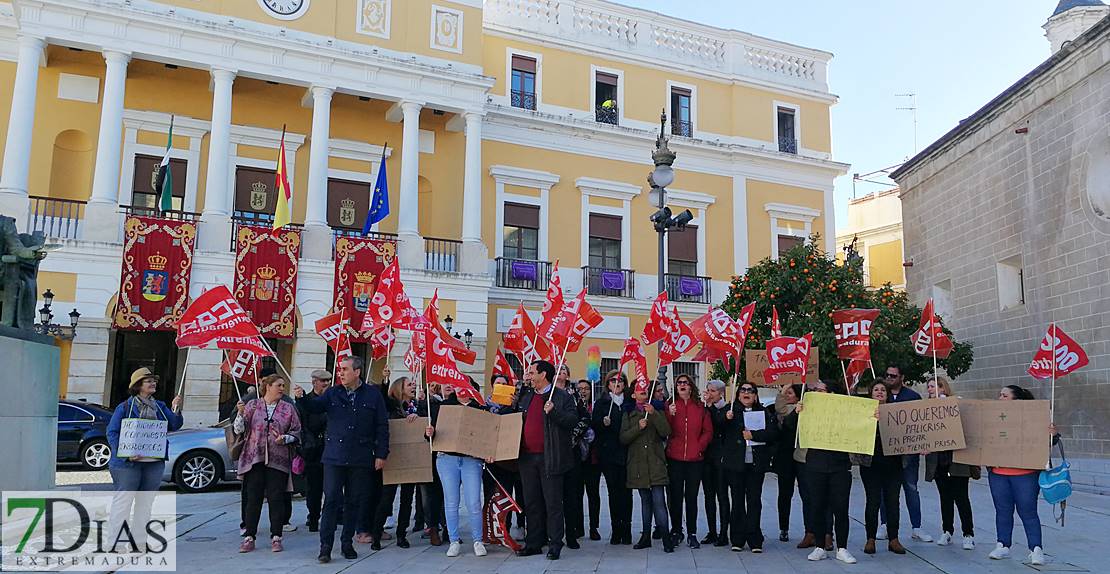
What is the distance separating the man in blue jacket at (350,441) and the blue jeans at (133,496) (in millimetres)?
1559

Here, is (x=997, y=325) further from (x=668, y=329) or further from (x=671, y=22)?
(x=671, y=22)

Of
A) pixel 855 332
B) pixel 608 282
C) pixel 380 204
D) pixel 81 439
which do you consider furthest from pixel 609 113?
pixel 81 439

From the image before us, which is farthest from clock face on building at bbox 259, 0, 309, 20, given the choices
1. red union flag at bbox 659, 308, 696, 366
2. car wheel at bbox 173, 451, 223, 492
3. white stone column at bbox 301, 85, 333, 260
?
red union flag at bbox 659, 308, 696, 366

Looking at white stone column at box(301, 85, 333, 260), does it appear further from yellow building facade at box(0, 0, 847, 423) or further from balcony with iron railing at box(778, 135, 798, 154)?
balcony with iron railing at box(778, 135, 798, 154)

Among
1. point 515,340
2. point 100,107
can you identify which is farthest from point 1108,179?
point 100,107

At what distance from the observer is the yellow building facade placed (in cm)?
1903

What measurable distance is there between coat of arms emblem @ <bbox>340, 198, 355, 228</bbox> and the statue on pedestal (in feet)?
46.2

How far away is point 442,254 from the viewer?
22.4 m

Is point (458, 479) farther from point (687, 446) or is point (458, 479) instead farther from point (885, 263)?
point (885, 263)

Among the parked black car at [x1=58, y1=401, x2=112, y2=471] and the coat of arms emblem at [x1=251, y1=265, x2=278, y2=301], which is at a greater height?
the coat of arms emblem at [x1=251, y1=265, x2=278, y2=301]

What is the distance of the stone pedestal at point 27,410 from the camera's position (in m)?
7.68

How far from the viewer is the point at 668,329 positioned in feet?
32.1

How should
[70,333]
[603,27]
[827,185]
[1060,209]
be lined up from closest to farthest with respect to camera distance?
1. [1060,209]
2. [70,333]
3. [603,27]
4. [827,185]

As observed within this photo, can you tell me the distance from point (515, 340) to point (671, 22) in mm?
19404
